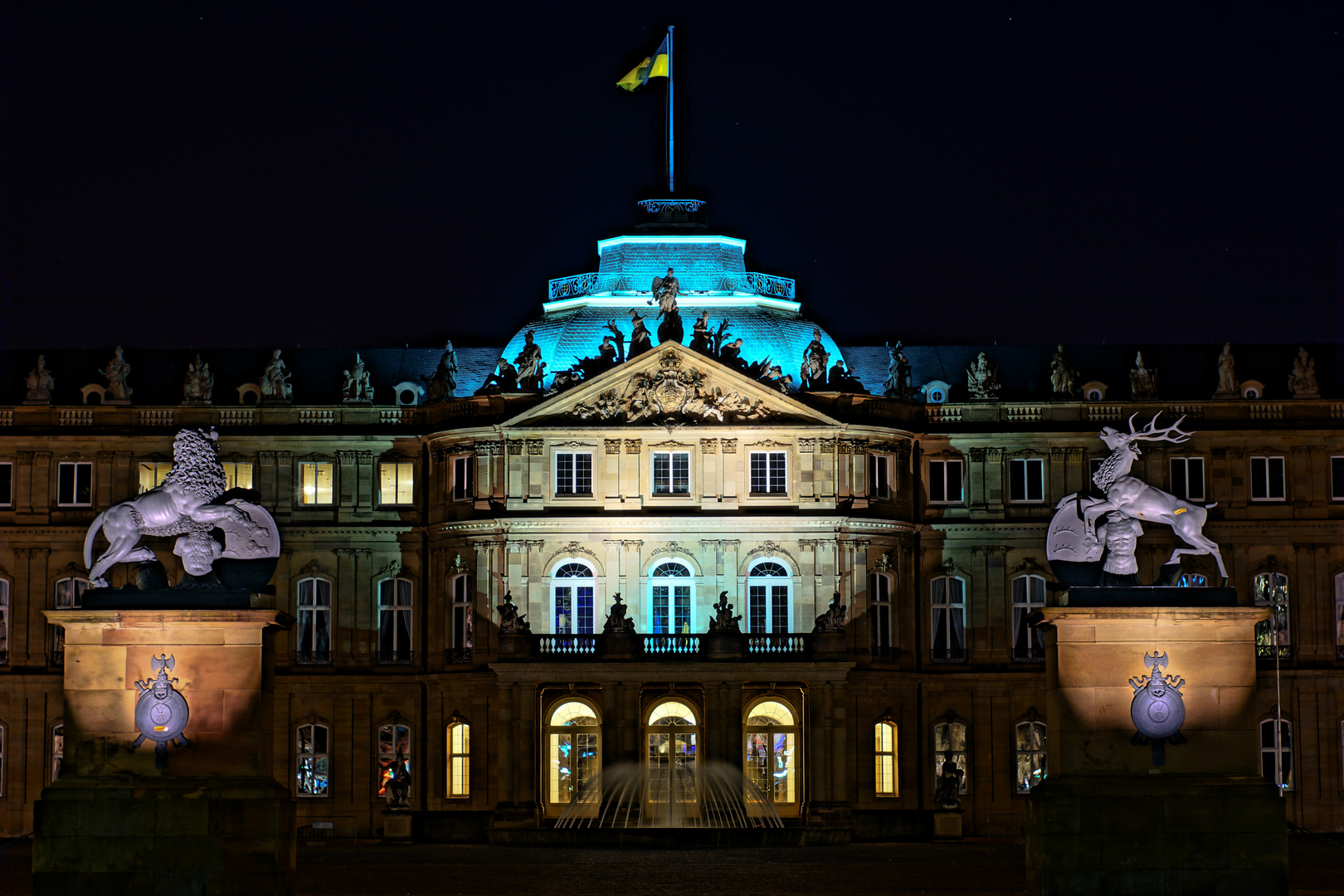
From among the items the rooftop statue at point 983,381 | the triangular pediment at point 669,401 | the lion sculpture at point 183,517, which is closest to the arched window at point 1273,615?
the rooftop statue at point 983,381

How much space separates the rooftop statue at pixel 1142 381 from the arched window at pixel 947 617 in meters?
9.05

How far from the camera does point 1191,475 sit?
A: 86.4m

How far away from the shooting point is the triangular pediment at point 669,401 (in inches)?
3216

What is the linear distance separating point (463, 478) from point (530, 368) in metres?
4.50

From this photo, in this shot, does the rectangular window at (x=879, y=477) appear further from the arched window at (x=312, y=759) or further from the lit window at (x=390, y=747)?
the arched window at (x=312, y=759)

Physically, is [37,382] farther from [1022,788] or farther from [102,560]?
[102,560]

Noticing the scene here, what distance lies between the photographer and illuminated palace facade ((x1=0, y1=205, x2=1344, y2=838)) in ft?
269

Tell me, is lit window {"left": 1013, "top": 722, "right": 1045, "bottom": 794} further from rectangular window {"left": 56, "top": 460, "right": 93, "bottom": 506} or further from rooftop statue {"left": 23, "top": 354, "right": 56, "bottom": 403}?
rooftop statue {"left": 23, "top": 354, "right": 56, "bottom": 403}

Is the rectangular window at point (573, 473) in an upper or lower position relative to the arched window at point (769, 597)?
upper

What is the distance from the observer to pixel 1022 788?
8444cm

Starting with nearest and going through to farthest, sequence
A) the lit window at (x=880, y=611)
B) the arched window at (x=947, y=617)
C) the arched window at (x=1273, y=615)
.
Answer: the lit window at (x=880, y=611) < the arched window at (x=1273, y=615) < the arched window at (x=947, y=617)

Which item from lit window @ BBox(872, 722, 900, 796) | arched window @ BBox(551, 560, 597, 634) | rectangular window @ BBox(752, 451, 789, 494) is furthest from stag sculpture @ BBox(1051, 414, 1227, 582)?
lit window @ BBox(872, 722, 900, 796)

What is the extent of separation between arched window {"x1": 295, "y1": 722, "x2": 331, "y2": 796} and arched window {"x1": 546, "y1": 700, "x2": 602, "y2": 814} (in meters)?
10.0

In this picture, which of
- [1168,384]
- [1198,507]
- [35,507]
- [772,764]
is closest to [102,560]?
[1198,507]
